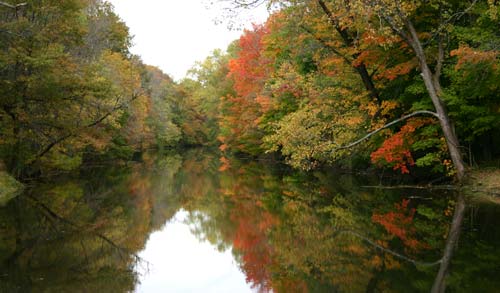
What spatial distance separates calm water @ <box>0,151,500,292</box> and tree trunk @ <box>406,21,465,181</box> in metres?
1.17

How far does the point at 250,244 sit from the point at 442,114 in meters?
8.52

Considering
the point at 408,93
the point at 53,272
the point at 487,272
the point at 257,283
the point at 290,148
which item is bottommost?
the point at 53,272

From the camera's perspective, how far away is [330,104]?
20516 millimetres

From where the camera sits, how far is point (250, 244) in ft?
32.8

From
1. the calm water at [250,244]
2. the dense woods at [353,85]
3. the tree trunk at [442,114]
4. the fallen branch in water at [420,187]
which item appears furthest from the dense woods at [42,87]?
the tree trunk at [442,114]

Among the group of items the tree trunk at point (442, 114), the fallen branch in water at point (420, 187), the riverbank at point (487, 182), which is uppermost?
the tree trunk at point (442, 114)

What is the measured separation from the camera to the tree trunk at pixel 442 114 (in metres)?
15.1

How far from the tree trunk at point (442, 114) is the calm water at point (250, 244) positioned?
117 centimetres

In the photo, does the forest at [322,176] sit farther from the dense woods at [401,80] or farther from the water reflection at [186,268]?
the water reflection at [186,268]

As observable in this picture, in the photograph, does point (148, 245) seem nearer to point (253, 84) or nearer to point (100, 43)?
point (100, 43)

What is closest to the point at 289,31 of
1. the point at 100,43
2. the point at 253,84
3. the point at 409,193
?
the point at 409,193

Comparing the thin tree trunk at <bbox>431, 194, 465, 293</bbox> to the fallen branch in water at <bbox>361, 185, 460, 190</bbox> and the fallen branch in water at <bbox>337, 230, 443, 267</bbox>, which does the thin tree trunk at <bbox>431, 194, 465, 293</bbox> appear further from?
the fallen branch in water at <bbox>361, 185, 460, 190</bbox>

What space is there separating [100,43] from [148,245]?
24.3 m

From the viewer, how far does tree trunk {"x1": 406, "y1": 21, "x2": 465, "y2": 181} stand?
15.1 meters
